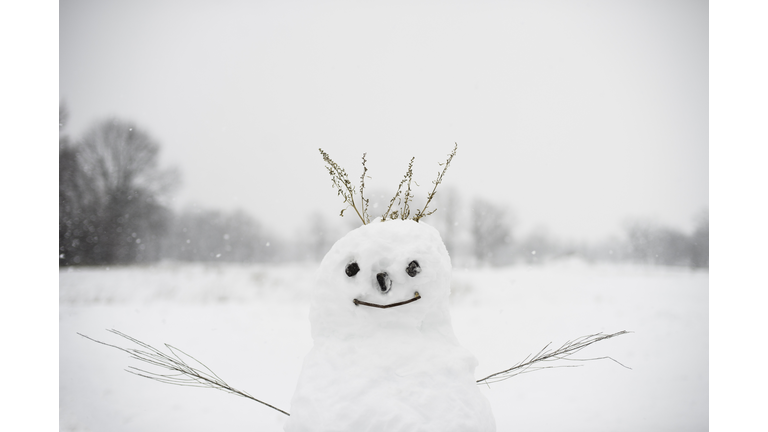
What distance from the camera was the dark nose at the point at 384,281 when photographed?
1393mm

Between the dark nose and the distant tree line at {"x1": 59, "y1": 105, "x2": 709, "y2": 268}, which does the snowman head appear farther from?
the distant tree line at {"x1": 59, "y1": 105, "x2": 709, "y2": 268}

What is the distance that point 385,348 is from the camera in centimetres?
145

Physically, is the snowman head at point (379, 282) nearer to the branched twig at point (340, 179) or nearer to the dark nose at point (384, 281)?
the dark nose at point (384, 281)

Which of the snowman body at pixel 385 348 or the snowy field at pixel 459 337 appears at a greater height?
the snowman body at pixel 385 348

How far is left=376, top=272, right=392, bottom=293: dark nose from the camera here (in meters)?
1.39

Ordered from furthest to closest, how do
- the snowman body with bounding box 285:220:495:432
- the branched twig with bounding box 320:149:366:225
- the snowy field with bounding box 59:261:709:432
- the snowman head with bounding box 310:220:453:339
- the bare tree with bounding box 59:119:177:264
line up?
the bare tree with bounding box 59:119:177:264 < the snowy field with bounding box 59:261:709:432 < the branched twig with bounding box 320:149:366:225 < the snowman head with bounding box 310:220:453:339 < the snowman body with bounding box 285:220:495:432

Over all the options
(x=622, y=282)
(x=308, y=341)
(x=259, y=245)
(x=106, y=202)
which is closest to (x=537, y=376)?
(x=308, y=341)

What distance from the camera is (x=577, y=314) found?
239 inches

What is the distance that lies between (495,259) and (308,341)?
5678mm

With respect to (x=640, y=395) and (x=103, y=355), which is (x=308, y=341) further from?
(x=640, y=395)

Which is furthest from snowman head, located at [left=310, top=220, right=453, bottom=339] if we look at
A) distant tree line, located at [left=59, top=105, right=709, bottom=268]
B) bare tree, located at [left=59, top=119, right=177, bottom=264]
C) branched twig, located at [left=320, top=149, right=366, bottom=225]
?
bare tree, located at [left=59, top=119, right=177, bottom=264]

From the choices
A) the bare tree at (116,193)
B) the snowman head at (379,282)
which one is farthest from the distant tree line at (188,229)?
the snowman head at (379,282)

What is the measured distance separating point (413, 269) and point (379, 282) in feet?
0.49

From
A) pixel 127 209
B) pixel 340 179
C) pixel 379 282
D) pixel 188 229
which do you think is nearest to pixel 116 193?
pixel 127 209
